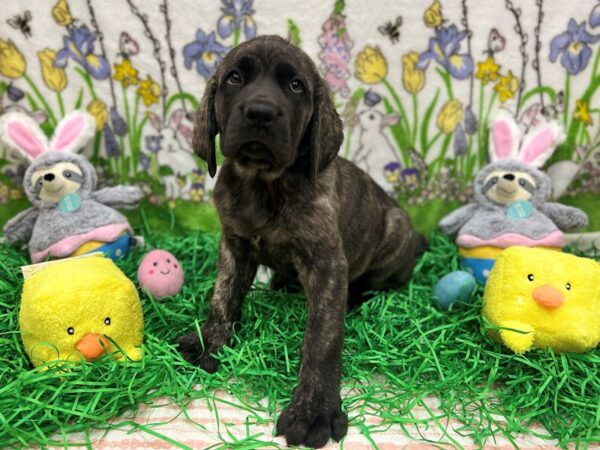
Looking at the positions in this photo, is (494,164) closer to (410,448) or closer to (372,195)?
(372,195)

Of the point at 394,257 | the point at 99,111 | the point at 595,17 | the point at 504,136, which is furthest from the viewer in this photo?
the point at 99,111

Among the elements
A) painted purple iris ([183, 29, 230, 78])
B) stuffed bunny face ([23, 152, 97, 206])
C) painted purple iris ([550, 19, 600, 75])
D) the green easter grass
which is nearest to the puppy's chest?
the green easter grass

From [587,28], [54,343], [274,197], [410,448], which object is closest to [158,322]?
[54,343]

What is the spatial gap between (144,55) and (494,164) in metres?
2.70

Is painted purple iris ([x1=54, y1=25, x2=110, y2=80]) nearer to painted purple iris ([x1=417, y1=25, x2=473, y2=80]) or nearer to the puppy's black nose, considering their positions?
the puppy's black nose

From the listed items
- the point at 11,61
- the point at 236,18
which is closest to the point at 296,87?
the point at 236,18

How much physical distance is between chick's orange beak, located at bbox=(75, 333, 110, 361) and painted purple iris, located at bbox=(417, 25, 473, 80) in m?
2.92

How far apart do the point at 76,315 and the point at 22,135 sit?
180cm

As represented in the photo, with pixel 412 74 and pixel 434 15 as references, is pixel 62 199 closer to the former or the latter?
pixel 412 74

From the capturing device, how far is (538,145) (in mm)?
3777

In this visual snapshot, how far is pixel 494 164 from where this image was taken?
381 cm

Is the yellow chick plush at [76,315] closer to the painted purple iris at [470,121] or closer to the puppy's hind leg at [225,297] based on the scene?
the puppy's hind leg at [225,297]

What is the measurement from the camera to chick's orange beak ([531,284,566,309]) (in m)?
2.63

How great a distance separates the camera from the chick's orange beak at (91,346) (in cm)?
250
